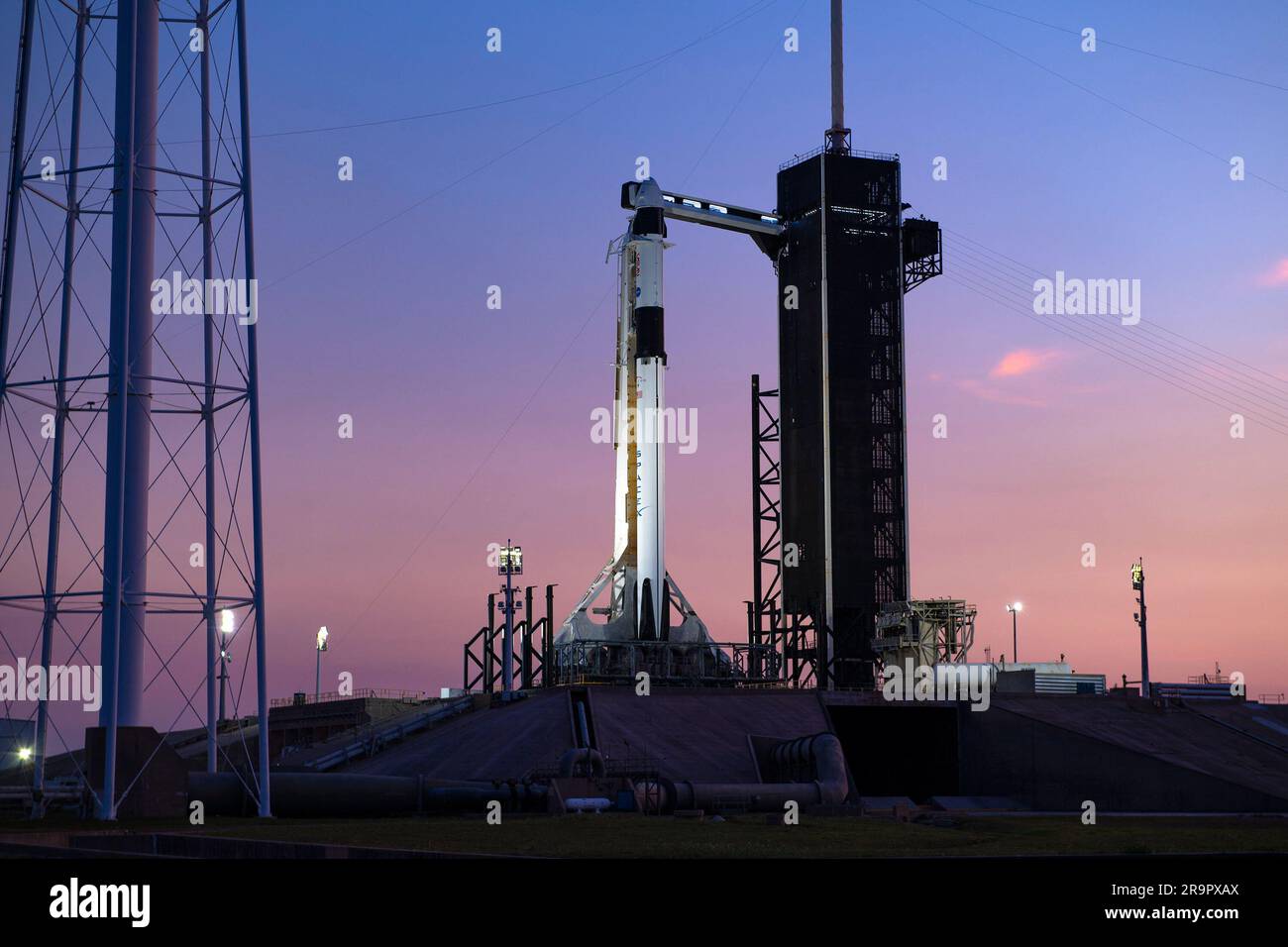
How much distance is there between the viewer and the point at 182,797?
4081 cm

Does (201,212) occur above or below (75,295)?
above

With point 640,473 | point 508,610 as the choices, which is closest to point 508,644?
point 508,610

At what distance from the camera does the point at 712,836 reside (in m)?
32.8

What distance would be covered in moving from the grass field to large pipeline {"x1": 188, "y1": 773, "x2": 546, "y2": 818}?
95.5 inches

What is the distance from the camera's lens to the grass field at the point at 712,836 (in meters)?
28.5

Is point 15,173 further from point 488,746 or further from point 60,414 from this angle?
point 488,746

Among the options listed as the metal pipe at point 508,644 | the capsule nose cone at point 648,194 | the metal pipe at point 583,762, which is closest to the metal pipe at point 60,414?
the metal pipe at point 583,762

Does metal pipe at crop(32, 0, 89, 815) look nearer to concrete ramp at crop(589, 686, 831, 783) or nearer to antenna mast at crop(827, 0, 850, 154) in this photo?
concrete ramp at crop(589, 686, 831, 783)

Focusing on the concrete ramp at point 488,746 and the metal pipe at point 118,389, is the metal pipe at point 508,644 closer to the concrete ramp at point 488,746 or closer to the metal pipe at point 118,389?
the concrete ramp at point 488,746

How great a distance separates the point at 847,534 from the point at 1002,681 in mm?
12160

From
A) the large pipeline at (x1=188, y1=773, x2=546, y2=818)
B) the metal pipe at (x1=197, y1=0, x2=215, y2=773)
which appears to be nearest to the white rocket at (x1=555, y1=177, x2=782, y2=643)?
the large pipeline at (x1=188, y1=773, x2=546, y2=818)

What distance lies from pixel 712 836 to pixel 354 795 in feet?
51.7
